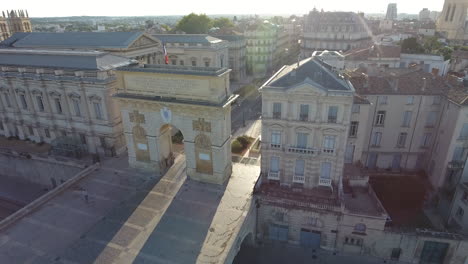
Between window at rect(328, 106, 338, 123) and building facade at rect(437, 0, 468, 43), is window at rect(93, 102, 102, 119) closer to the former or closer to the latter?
window at rect(328, 106, 338, 123)

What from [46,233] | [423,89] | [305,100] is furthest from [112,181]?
[423,89]

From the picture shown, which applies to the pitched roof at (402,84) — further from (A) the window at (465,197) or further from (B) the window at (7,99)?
(B) the window at (7,99)

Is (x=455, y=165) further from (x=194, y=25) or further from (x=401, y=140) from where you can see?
(x=194, y=25)

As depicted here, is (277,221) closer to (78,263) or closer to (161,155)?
(161,155)

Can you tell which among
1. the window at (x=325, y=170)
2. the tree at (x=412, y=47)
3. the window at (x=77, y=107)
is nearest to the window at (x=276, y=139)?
the window at (x=325, y=170)

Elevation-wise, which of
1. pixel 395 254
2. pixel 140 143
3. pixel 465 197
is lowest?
pixel 395 254

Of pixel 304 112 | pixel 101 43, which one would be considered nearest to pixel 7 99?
pixel 101 43
